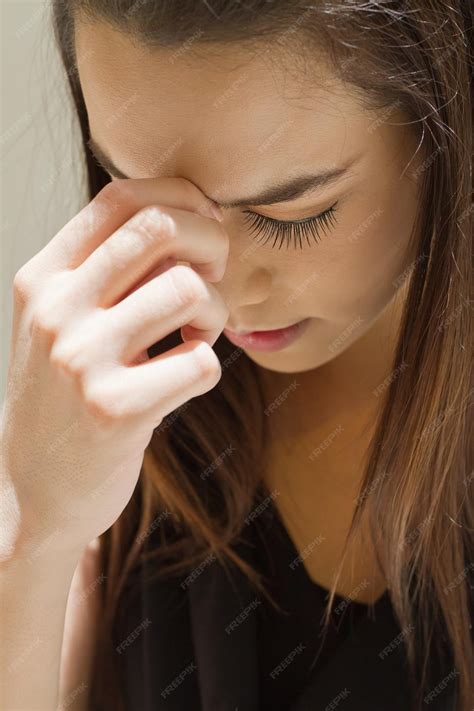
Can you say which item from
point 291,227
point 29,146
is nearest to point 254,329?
point 291,227

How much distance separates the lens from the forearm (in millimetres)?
807

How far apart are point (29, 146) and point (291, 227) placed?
26.7 inches

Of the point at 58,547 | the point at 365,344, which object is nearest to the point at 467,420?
the point at 365,344

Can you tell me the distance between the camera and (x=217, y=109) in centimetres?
61

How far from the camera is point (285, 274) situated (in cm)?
74

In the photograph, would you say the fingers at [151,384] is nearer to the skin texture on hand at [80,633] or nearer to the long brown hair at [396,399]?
the long brown hair at [396,399]

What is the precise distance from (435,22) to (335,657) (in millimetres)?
599

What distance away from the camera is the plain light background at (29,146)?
3.79 ft

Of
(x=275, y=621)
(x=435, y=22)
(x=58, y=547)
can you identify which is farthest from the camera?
(x=275, y=621)

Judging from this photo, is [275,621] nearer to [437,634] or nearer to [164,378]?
[437,634]

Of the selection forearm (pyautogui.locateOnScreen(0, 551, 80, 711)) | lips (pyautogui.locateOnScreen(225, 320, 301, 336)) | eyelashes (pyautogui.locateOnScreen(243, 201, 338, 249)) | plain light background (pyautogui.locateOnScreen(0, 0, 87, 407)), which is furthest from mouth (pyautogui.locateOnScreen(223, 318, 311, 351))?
plain light background (pyautogui.locateOnScreen(0, 0, 87, 407))

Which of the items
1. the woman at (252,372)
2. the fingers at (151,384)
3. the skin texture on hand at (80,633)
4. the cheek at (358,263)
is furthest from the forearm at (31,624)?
the cheek at (358,263)

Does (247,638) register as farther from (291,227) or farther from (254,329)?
(291,227)

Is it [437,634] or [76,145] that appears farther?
[76,145]
